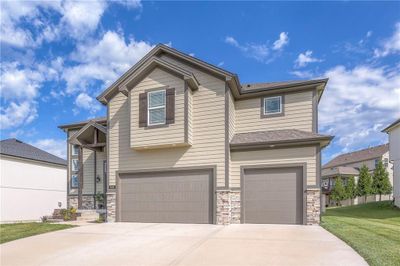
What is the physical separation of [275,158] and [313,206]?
215 centimetres

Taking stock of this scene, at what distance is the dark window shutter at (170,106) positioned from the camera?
461 inches

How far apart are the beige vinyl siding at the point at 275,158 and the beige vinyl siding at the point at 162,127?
239 cm

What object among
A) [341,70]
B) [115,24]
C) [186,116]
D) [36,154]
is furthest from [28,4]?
[341,70]

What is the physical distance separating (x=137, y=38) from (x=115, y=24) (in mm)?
1123

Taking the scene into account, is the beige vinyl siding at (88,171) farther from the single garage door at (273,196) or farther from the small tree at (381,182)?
the small tree at (381,182)

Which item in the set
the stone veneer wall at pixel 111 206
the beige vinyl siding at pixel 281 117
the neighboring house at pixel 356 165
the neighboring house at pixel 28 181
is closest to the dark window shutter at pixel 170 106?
the beige vinyl siding at pixel 281 117

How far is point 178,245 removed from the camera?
7301 mm

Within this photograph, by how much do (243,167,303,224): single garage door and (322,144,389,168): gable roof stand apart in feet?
102

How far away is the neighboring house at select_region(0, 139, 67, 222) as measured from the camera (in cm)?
1788

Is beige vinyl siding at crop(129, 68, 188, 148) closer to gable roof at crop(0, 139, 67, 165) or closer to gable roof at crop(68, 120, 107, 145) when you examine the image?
gable roof at crop(68, 120, 107, 145)

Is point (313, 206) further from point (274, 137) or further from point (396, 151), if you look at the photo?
point (396, 151)

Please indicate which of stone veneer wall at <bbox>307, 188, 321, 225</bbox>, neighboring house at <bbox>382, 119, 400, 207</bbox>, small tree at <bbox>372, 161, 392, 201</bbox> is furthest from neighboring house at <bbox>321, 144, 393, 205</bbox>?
stone veneer wall at <bbox>307, 188, 321, 225</bbox>

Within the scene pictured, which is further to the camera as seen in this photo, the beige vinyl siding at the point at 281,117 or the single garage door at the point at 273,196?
the beige vinyl siding at the point at 281,117

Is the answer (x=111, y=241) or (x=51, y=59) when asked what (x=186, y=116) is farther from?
(x=51, y=59)
